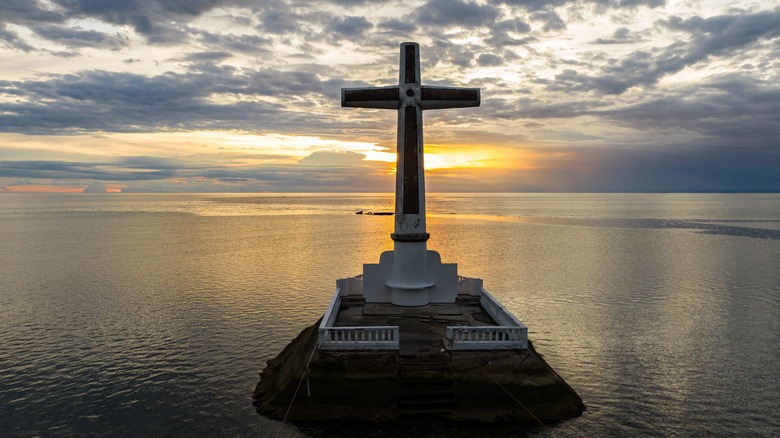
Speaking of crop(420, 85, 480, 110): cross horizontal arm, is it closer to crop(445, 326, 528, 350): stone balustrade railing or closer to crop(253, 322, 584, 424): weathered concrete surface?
crop(445, 326, 528, 350): stone balustrade railing

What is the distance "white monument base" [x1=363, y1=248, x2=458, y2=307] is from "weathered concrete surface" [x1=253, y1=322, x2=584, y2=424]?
21.7 feet

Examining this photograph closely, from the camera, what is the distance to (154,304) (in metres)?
39.7

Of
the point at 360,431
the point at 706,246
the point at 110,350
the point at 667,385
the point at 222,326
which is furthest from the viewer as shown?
the point at 706,246

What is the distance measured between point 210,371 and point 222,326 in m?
8.21

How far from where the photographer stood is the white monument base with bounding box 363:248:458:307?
25625 mm

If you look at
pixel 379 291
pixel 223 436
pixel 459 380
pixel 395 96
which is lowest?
pixel 223 436

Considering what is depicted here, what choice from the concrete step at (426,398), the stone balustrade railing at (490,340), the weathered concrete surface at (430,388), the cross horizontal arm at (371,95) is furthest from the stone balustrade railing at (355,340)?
the cross horizontal arm at (371,95)

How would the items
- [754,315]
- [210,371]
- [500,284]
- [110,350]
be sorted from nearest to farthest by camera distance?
[210,371]
[110,350]
[754,315]
[500,284]

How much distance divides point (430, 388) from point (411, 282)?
7.80 m

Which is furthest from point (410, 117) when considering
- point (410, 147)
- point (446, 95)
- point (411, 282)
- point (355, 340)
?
point (355, 340)

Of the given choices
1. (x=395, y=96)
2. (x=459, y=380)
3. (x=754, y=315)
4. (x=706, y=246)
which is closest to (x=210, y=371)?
(x=459, y=380)

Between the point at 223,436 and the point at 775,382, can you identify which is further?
the point at 775,382

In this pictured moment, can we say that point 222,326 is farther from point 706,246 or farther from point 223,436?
point 706,246

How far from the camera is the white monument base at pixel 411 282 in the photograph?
84.1 feet
